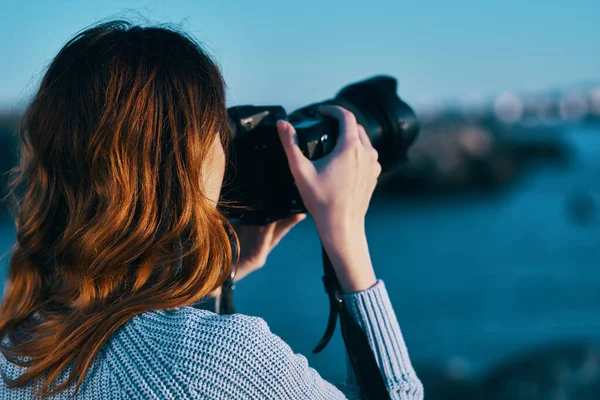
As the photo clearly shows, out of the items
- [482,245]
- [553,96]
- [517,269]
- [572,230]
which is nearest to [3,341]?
[517,269]

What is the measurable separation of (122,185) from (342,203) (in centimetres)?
40

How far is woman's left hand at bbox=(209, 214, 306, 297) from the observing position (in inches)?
55.0

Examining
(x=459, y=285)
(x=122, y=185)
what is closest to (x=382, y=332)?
(x=122, y=185)

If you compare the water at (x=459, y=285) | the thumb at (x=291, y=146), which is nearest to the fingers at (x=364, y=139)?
the thumb at (x=291, y=146)

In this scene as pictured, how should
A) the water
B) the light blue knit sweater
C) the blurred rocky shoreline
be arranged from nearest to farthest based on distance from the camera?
the light blue knit sweater
the water
the blurred rocky shoreline

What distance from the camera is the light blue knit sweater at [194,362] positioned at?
80 cm

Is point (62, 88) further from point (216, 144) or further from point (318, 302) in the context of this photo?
point (318, 302)

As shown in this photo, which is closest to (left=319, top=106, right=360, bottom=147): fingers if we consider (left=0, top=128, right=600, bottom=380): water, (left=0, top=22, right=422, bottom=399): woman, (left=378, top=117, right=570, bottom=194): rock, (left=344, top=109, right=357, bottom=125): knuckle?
(left=344, top=109, right=357, bottom=125): knuckle

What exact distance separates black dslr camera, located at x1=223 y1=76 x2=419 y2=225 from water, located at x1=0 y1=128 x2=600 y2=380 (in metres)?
2.77

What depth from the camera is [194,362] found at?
31.4 inches

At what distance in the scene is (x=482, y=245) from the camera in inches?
328

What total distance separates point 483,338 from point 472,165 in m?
11.3

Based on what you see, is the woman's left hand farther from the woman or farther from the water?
the water

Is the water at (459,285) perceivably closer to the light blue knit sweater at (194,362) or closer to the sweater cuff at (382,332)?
the sweater cuff at (382,332)
